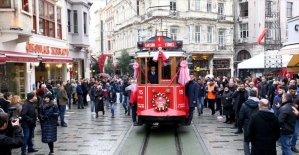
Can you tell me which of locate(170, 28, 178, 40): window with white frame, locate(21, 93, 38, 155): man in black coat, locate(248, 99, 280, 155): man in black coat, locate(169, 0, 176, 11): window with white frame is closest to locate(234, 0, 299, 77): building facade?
locate(170, 28, 178, 40): window with white frame

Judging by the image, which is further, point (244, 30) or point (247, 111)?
point (244, 30)

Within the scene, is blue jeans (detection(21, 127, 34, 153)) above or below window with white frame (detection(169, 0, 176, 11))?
below

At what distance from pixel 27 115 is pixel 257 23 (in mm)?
37647

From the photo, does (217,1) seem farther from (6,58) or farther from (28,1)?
(6,58)

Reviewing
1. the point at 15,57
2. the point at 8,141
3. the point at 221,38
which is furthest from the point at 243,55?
the point at 8,141

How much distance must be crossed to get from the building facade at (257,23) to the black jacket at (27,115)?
33.8 meters

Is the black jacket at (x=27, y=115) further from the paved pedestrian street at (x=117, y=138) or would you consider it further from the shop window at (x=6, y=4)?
the shop window at (x=6, y=4)

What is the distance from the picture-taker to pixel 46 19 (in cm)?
2045

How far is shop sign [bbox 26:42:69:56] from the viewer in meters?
17.7

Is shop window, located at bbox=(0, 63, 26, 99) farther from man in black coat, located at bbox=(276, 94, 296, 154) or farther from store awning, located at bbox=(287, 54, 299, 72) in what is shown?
store awning, located at bbox=(287, 54, 299, 72)

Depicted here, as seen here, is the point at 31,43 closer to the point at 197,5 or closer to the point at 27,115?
the point at 27,115

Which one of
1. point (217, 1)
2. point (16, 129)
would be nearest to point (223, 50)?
point (217, 1)

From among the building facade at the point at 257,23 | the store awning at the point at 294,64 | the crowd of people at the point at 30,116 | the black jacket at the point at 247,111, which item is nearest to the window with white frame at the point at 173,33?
the building facade at the point at 257,23

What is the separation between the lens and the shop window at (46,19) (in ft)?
64.8
